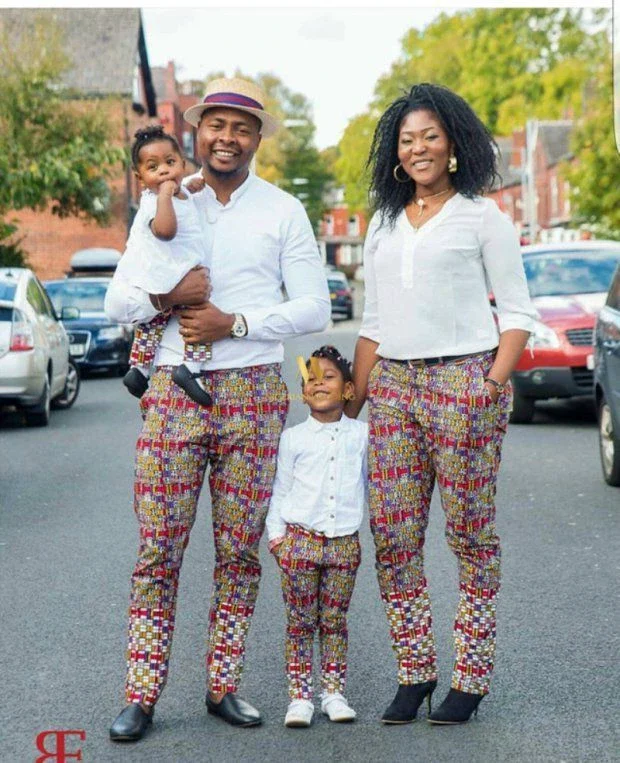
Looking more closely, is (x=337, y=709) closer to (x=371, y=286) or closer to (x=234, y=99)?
(x=371, y=286)

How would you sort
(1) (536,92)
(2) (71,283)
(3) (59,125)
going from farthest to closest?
(1) (536,92)
(3) (59,125)
(2) (71,283)

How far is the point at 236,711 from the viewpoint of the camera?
5035mm

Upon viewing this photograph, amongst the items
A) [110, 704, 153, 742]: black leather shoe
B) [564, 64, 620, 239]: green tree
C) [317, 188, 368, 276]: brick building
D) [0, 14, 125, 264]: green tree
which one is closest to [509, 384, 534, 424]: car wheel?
[110, 704, 153, 742]: black leather shoe

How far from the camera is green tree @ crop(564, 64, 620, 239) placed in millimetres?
40875

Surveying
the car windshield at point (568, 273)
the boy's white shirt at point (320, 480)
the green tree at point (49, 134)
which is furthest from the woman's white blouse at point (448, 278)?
the green tree at point (49, 134)

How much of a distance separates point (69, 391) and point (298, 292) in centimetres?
1419

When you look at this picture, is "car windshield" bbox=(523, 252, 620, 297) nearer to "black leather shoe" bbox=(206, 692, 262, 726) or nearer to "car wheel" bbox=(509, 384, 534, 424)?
"car wheel" bbox=(509, 384, 534, 424)

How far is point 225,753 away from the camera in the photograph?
475 cm

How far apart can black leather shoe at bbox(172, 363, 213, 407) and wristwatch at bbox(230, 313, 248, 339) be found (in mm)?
187

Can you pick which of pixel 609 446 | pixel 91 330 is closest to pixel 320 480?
pixel 609 446

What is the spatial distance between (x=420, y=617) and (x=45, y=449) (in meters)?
9.67

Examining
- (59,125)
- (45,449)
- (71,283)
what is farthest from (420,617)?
(59,125)

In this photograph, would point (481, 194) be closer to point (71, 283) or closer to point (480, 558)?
point (480, 558)

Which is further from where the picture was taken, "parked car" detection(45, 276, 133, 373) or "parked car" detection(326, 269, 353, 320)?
"parked car" detection(326, 269, 353, 320)
